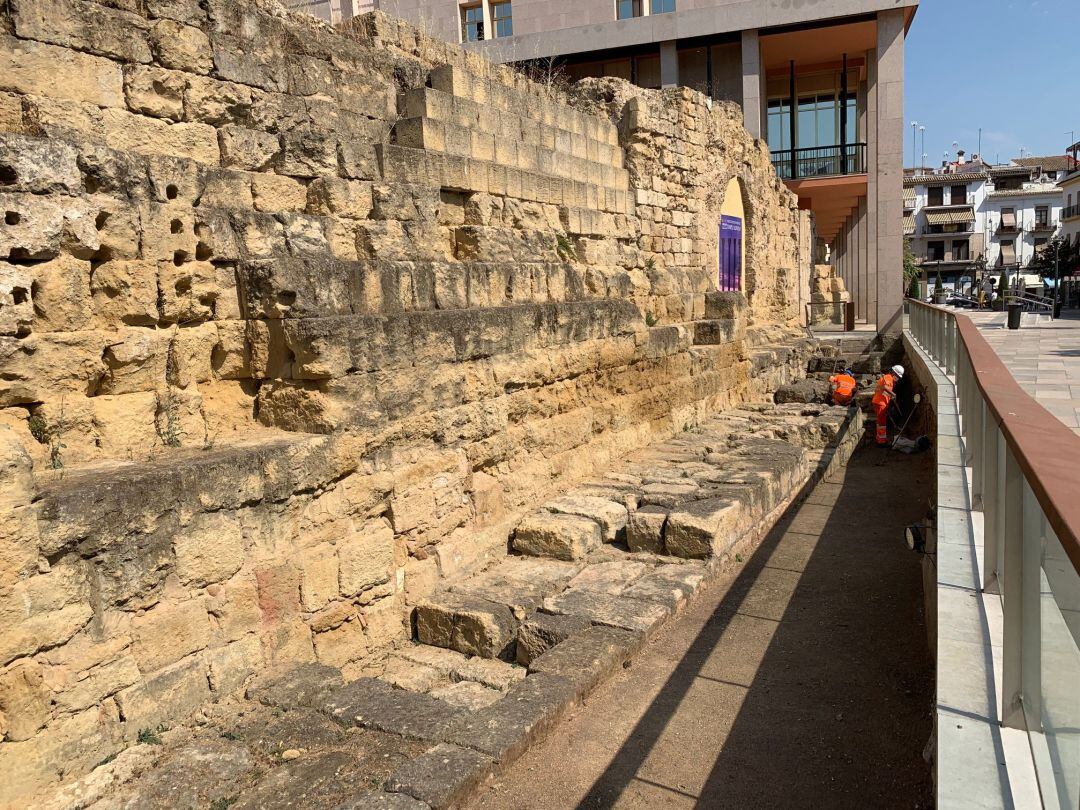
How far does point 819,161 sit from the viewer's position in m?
23.4

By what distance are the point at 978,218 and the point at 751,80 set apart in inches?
1759

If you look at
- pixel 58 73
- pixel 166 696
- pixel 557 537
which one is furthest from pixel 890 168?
pixel 166 696

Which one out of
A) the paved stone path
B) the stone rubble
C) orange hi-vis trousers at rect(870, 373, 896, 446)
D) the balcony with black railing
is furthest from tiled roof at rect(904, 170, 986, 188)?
the stone rubble

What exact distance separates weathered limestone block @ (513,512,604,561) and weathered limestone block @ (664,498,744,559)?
0.55 metres

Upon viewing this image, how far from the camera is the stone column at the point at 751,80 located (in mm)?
22328

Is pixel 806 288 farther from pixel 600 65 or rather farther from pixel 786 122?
pixel 600 65

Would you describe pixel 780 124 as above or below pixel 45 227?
above

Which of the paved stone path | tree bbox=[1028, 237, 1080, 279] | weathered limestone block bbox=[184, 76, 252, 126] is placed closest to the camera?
weathered limestone block bbox=[184, 76, 252, 126]

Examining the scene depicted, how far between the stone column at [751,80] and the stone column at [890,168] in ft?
10.0

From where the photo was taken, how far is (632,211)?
951 centimetres

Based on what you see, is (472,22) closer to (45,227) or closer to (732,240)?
(732,240)

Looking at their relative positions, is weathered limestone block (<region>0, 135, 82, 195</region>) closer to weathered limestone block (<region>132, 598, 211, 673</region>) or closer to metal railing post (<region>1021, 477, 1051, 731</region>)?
weathered limestone block (<region>132, 598, 211, 673</region>)

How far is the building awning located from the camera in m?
57.0

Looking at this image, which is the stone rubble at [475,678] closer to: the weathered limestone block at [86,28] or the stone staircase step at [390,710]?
the stone staircase step at [390,710]
